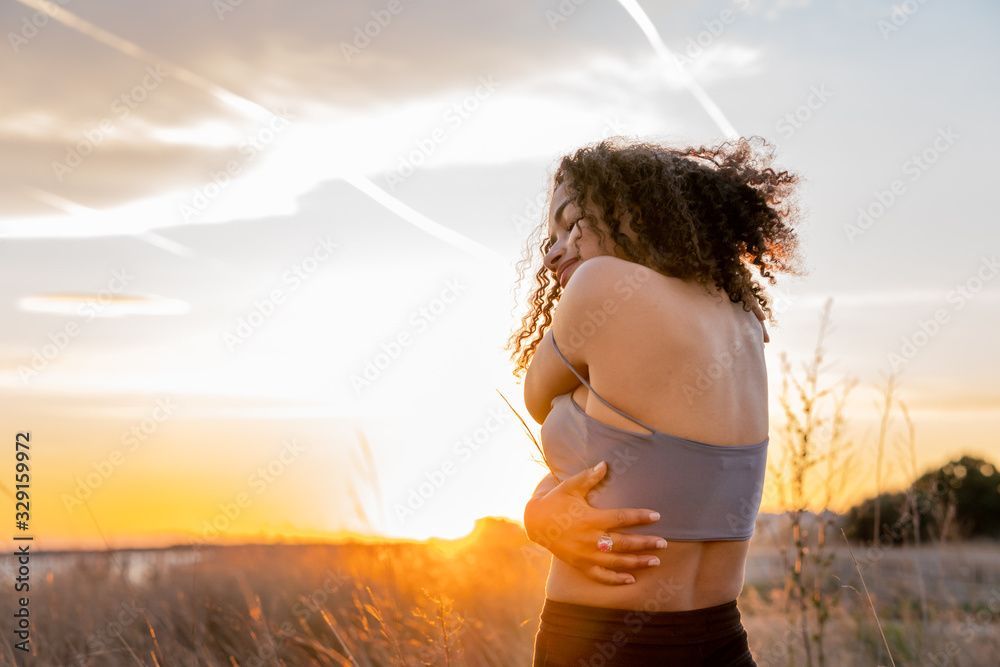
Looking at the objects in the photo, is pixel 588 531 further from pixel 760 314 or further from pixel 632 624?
pixel 760 314

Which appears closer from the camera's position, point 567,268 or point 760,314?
point 760,314

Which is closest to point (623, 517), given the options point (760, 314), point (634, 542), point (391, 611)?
point (634, 542)

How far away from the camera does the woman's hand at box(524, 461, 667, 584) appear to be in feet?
6.20

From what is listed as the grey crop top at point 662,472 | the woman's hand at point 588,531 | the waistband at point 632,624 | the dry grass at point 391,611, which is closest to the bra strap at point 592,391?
the grey crop top at point 662,472

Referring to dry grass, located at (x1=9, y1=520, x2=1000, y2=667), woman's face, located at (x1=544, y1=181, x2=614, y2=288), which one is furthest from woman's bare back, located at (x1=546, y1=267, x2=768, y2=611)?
dry grass, located at (x1=9, y1=520, x2=1000, y2=667)

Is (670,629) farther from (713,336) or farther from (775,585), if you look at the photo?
(775,585)

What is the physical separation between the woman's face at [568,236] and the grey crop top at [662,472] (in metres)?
0.49

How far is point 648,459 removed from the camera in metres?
1.90

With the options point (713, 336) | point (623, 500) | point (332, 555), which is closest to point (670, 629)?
point (623, 500)

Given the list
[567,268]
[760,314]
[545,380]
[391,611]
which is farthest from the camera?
[391,611]

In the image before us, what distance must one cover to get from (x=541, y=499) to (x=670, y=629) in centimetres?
39

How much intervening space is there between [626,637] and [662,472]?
0.35 m

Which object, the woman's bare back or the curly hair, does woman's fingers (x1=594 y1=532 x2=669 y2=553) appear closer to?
the woman's bare back

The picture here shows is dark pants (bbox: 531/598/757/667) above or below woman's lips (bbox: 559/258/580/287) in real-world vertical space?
below
